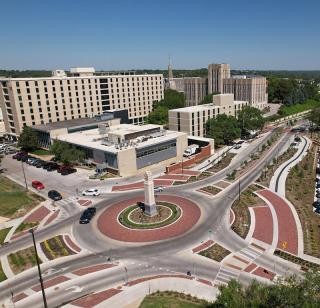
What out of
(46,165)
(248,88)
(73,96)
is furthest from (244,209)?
(248,88)

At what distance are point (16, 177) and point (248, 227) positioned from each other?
6407 cm

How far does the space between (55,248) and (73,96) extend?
94.9 metres

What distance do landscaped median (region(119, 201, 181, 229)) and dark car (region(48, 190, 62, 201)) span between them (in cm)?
1656

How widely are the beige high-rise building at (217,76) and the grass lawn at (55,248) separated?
157885 millimetres

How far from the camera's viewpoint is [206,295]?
3884cm

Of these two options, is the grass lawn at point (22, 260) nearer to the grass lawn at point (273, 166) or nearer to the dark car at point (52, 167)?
the dark car at point (52, 167)

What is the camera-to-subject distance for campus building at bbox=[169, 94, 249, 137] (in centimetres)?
11275

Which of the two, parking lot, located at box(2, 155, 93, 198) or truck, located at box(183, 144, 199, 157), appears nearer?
parking lot, located at box(2, 155, 93, 198)

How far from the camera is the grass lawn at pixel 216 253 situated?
47.2 metres

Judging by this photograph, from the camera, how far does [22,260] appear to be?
47.9 meters

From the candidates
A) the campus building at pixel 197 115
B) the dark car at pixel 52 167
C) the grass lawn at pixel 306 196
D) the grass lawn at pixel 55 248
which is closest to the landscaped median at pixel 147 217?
the grass lawn at pixel 55 248

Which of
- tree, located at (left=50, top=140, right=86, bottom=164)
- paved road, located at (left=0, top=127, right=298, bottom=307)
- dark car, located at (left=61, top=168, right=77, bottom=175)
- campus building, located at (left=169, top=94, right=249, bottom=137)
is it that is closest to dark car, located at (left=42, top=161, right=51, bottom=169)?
tree, located at (left=50, top=140, right=86, bottom=164)

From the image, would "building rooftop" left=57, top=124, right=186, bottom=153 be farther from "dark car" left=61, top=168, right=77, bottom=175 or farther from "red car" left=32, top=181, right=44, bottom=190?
"red car" left=32, top=181, right=44, bottom=190

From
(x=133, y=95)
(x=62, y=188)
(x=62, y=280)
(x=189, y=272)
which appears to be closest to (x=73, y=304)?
(x=62, y=280)
